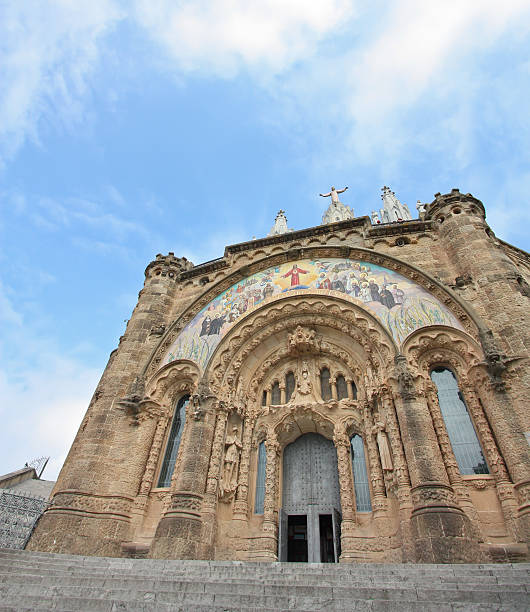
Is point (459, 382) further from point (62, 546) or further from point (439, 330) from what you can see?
point (62, 546)

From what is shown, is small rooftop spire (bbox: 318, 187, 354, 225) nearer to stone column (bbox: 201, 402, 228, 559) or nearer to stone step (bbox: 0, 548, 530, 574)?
stone column (bbox: 201, 402, 228, 559)

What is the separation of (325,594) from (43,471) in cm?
2870

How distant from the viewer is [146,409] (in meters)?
11.2

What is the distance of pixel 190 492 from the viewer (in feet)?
29.7

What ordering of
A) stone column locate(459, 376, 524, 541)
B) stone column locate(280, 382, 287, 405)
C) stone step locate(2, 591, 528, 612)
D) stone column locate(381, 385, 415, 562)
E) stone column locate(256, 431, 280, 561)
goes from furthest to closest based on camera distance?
stone column locate(280, 382, 287, 405)
stone column locate(256, 431, 280, 561)
stone column locate(381, 385, 415, 562)
stone column locate(459, 376, 524, 541)
stone step locate(2, 591, 528, 612)

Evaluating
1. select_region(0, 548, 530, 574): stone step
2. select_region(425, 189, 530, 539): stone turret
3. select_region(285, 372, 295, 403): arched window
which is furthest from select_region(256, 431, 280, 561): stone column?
select_region(425, 189, 530, 539): stone turret

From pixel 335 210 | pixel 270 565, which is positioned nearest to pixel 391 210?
pixel 335 210

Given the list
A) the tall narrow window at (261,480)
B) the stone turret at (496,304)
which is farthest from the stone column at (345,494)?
the stone turret at (496,304)

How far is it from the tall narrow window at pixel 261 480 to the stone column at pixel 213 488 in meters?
1.30

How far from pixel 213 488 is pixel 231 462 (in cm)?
88

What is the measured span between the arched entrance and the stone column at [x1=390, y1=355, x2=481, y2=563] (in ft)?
8.92

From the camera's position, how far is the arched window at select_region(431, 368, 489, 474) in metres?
8.15

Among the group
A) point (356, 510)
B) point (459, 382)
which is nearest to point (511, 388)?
point (459, 382)

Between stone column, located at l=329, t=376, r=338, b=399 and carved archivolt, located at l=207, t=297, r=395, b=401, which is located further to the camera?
stone column, located at l=329, t=376, r=338, b=399
